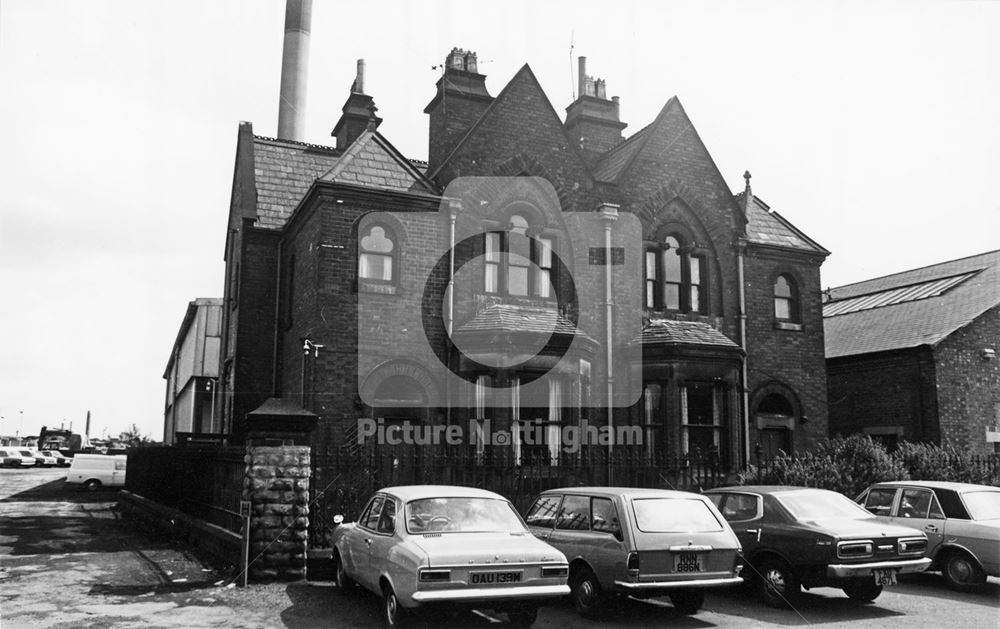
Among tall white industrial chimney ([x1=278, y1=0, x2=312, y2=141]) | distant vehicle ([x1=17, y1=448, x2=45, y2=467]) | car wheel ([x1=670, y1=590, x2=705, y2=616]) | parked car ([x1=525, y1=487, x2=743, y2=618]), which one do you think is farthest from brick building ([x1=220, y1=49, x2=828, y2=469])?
distant vehicle ([x1=17, y1=448, x2=45, y2=467])

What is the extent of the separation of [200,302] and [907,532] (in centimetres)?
3091

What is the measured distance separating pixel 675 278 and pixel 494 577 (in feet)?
47.6

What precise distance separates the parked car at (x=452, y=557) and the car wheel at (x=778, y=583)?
11.6ft

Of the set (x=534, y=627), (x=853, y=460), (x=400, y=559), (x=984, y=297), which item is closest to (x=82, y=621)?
(x=400, y=559)

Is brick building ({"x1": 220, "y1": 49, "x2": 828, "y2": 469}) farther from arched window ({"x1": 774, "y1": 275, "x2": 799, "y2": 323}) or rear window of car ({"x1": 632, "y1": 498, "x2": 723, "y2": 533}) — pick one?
rear window of car ({"x1": 632, "y1": 498, "x2": 723, "y2": 533})

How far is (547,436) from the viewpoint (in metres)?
18.2

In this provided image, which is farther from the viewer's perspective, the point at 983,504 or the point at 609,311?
the point at 609,311

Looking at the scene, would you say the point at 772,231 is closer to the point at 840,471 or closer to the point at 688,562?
the point at 840,471

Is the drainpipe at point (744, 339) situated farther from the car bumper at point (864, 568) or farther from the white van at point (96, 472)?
the white van at point (96, 472)

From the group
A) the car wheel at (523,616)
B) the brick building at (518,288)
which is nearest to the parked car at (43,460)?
the brick building at (518,288)

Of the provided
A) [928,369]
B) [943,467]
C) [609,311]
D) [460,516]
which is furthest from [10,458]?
[943,467]

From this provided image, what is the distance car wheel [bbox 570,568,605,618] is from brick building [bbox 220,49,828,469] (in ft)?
17.7

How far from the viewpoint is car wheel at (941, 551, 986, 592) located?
38.1 ft

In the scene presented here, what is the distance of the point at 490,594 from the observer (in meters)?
8.30
